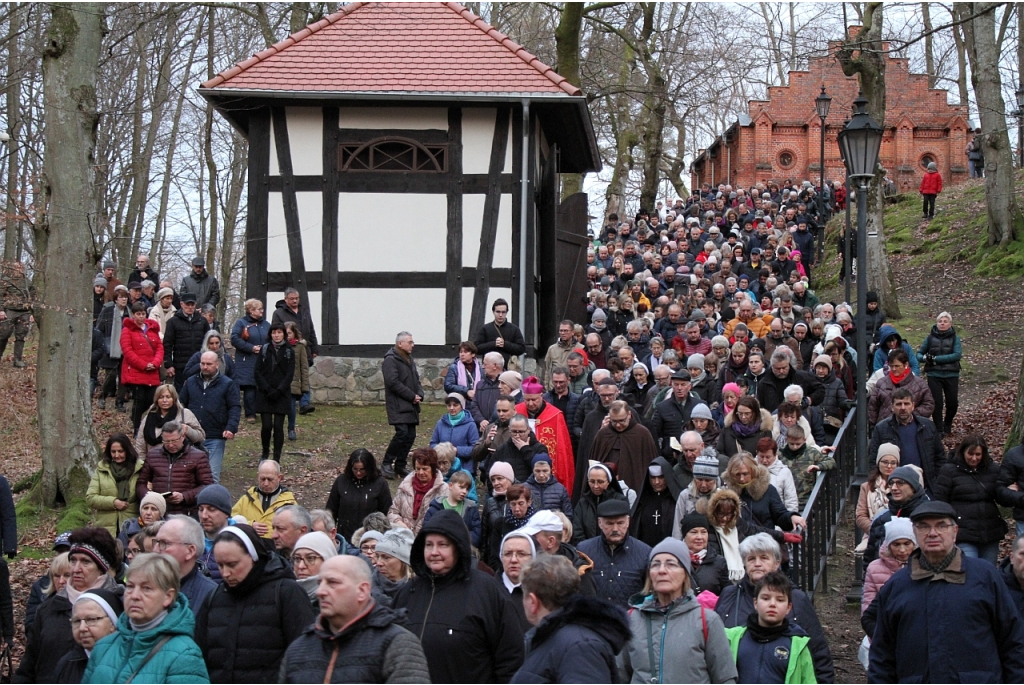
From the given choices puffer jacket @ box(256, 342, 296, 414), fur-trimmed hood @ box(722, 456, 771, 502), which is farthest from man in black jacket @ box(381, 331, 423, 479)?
fur-trimmed hood @ box(722, 456, 771, 502)

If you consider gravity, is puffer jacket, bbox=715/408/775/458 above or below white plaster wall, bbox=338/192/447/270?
below

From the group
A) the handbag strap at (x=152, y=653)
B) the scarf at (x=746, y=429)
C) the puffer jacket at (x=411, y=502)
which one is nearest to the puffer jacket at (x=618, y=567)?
the puffer jacket at (x=411, y=502)

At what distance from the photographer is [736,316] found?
16.5 m

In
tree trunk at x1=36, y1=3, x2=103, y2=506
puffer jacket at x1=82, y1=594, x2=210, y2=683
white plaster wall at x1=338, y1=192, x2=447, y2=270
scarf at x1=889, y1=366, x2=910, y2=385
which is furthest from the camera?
white plaster wall at x1=338, y1=192, x2=447, y2=270

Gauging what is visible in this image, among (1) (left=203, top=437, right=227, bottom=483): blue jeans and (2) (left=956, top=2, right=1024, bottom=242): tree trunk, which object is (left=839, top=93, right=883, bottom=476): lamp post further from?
(2) (left=956, top=2, right=1024, bottom=242): tree trunk

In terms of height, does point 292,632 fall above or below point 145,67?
below

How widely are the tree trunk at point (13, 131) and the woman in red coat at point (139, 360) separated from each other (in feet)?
6.17

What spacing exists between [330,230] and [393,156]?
4.67ft

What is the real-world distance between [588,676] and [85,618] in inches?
106

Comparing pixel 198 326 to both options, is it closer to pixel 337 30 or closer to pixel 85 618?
pixel 337 30

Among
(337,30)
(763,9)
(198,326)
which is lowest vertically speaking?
(198,326)

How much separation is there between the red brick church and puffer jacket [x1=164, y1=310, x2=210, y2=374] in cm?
3362

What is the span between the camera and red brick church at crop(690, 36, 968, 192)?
4434 cm

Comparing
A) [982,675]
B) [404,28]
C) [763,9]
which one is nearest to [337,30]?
[404,28]
